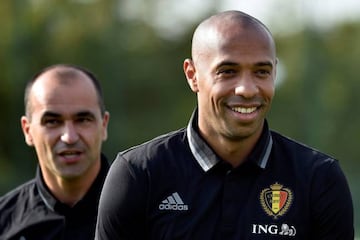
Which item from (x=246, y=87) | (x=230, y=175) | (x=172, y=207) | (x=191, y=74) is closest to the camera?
(x=246, y=87)

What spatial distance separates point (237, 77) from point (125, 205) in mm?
833

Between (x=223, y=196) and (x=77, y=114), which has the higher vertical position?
(x=77, y=114)

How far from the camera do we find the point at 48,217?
22.2ft

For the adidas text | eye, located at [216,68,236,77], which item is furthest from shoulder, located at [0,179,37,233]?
eye, located at [216,68,236,77]

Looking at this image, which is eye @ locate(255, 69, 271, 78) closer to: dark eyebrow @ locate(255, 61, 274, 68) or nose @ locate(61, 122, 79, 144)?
dark eyebrow @ locate(255, 61, 274, 68)

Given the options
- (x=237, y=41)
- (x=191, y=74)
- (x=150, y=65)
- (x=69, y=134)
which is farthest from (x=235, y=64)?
(x=150, y=65)

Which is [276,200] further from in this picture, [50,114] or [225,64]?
[50,114]

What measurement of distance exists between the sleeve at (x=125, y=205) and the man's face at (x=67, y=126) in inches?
61.3

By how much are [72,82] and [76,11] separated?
79.4 feet

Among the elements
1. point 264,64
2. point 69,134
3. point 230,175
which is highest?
point 264,64

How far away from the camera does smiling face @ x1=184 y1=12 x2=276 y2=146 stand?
4887 mm

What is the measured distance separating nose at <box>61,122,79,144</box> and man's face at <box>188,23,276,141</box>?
180 cm

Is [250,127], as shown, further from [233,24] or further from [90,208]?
[90,208]

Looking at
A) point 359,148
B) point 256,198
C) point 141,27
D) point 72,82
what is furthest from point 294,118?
point 256,198
